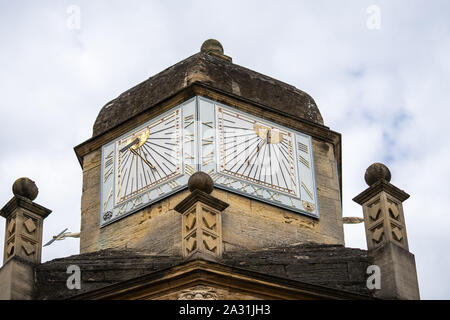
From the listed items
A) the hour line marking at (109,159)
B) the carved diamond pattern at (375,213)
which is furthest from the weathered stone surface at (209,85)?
the carved diamond pattern at (375,213)

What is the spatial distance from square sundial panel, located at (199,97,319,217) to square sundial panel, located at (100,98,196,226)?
0.28 m

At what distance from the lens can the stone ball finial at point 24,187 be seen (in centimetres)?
1939

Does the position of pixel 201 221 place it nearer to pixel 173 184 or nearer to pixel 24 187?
pixel 24 187

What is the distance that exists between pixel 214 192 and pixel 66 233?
10.5 ft

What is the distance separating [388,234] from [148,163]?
469cm

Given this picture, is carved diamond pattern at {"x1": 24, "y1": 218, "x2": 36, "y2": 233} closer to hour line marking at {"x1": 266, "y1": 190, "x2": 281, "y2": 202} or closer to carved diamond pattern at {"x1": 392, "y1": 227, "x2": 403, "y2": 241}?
hour line marking at {"x1": 266, "y1": 190, "x2": 281, "y2": 202}

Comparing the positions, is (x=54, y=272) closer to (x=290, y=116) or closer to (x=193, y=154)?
(x=193, y=154)

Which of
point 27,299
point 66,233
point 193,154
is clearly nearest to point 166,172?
point 193,154

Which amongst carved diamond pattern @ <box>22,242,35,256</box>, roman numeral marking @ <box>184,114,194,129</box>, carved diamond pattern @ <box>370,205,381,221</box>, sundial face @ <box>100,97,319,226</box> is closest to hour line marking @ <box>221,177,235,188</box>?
sundial face @ <box>100,97,319,226</box>

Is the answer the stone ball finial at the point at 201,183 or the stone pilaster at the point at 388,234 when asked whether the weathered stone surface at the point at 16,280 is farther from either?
the stone pilaster at the point at 388,234

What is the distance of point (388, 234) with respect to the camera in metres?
18.8

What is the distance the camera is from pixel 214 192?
2092cm

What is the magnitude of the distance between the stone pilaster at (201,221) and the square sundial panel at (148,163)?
226 cm

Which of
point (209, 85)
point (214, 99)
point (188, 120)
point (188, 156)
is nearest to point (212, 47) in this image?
point (209, 85)
